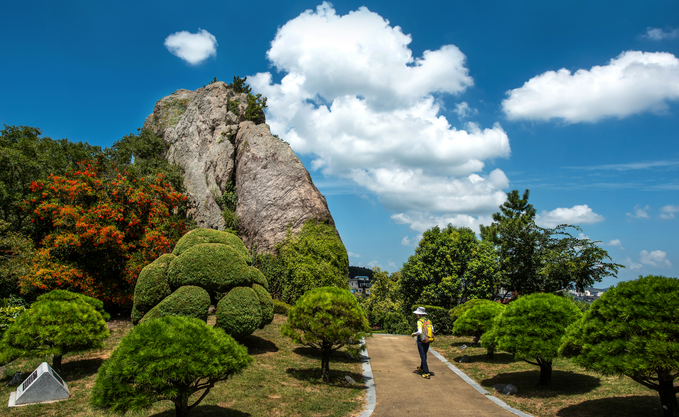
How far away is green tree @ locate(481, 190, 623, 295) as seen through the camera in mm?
17484

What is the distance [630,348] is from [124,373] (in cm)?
717

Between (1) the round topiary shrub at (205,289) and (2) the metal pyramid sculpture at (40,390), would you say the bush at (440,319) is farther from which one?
(2) the metal pyramid sculpture at (40,390)

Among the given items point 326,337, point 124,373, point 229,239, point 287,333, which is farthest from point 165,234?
point 124,373

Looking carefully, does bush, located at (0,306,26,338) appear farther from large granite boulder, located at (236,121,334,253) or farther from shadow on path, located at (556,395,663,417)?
shadow on path, located at (556,395,663,417)

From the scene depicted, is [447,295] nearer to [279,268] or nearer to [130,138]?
[279,268]

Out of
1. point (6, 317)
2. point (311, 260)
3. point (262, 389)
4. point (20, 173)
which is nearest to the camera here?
point (262, 389)

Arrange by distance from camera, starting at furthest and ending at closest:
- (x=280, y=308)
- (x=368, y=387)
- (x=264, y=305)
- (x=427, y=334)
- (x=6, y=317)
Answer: (x=280, y=308), (x=264, y=305), (x=427, y=334), (x=6, y=317), (x=368, y=387)

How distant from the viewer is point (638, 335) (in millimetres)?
5363

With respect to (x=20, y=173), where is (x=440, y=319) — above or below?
below

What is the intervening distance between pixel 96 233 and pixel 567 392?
14.9 metres

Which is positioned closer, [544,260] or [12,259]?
[12,259]

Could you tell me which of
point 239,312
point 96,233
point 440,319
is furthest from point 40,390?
point 440,319

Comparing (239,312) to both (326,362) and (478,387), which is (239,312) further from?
(478,387)

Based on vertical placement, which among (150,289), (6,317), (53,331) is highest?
(150,289)
